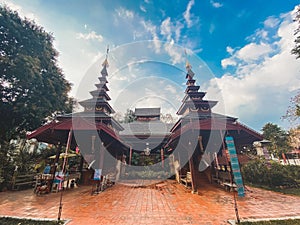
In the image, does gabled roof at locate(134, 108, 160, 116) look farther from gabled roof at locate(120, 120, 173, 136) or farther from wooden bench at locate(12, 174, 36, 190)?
wooden bench at locate(12, 174, 36, 190)

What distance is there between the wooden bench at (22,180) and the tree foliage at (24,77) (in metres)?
3.53

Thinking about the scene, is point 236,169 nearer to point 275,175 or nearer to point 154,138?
point 275,175

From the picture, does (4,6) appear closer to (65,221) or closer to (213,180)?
(65,221)

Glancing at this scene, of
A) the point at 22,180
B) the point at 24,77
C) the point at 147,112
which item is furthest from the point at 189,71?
the point at 22,180

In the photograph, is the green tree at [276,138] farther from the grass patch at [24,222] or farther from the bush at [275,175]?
the grass patch at [24,222]

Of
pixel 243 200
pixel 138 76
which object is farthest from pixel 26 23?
pixel 243 200

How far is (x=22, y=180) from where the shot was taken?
25.1ft

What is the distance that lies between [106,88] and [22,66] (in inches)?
265

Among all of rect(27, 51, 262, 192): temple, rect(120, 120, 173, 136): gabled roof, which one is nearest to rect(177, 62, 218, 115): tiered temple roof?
rect(27, 51, 262, 192): temple

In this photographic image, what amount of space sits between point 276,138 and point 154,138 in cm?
2271

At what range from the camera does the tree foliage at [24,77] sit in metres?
9.40

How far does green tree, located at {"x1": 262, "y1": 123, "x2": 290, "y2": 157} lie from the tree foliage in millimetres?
30538

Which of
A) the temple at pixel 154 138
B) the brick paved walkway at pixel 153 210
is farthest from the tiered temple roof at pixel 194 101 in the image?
the brick paved walkway at pixel 153 210

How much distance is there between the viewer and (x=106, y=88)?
14.7m
